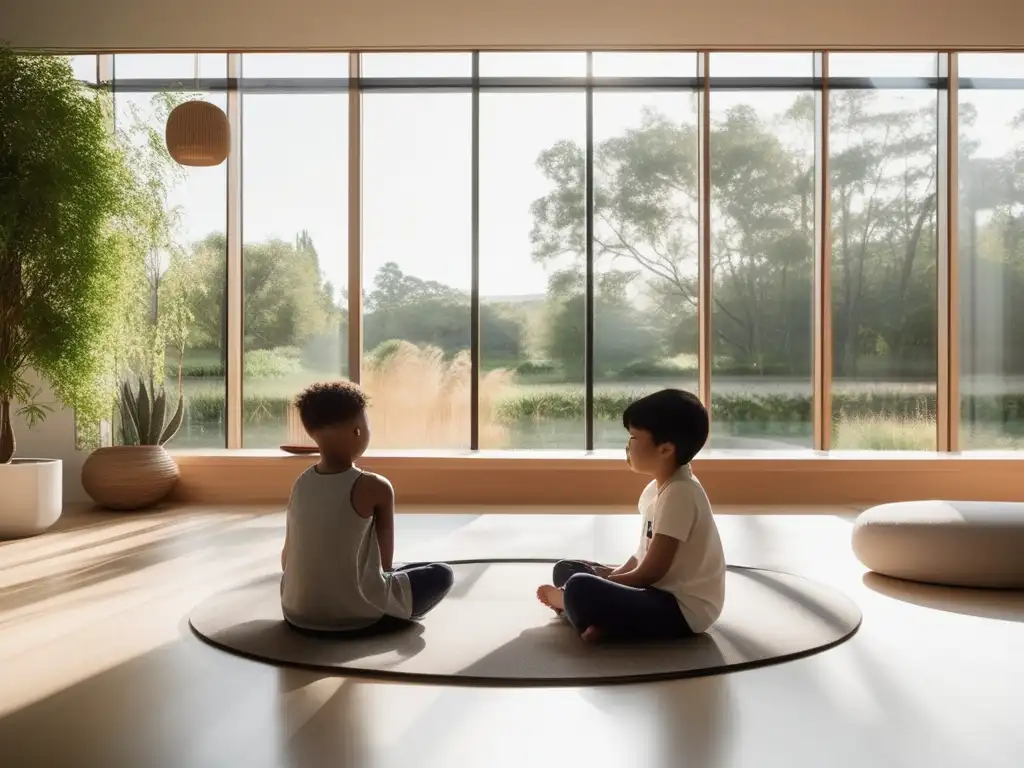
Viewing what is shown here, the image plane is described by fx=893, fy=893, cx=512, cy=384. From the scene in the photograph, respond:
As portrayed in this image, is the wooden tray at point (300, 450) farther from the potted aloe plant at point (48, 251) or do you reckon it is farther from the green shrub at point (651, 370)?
the green shrub at point (651, 370)

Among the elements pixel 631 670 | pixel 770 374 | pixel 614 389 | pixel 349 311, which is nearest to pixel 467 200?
pixel 349 311

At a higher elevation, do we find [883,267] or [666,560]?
[883,267]

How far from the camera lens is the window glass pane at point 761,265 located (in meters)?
7.04

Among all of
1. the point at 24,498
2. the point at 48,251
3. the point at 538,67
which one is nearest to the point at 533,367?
the point at 538,67

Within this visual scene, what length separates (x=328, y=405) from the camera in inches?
112

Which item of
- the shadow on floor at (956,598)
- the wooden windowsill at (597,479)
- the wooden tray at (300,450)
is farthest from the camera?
the wooden tray at (300,450)

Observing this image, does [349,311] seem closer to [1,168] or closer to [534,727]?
[1,168]

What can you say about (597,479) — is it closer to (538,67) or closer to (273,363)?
(273,363)

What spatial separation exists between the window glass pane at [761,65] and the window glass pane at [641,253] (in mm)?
334

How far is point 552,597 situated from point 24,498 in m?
3.49

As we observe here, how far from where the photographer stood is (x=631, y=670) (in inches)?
102

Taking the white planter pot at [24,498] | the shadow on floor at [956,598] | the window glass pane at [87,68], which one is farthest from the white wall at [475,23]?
the shadow on floor at [956,598]

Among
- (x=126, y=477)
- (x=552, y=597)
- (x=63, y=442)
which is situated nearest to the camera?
(x=552, y=597)

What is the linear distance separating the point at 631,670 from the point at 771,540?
2590mm
